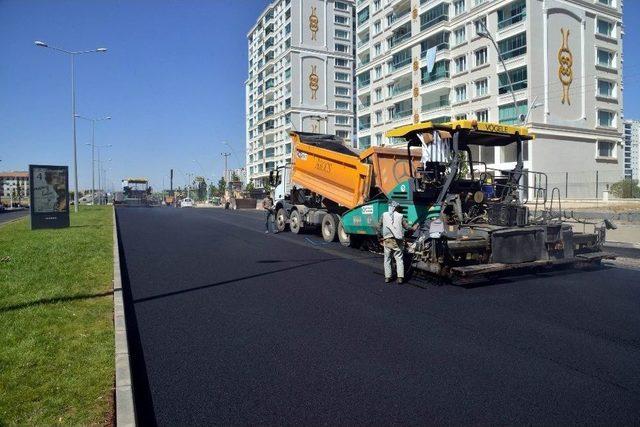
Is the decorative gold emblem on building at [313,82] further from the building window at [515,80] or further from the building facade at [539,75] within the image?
the building window at [515,80]

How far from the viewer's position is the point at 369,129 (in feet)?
190

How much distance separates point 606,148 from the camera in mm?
41781

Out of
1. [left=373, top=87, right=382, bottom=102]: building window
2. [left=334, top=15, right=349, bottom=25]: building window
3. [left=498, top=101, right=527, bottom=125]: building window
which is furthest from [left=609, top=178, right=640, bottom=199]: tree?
[left=334, top=15, right=349, bottom=25]: building window

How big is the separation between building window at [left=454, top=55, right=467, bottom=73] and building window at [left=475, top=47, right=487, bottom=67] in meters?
1.44

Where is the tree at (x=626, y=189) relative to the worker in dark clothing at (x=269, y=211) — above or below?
above

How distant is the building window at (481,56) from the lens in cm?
4016

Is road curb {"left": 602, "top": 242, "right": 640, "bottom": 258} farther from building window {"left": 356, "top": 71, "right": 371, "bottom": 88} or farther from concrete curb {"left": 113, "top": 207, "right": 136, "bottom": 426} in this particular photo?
building window {"left": 356, "top": 71, "right": 371, "bottom": 88}

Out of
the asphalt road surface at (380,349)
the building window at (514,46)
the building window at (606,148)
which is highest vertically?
the building window at (514,46)

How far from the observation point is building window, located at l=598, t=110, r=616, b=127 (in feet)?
135

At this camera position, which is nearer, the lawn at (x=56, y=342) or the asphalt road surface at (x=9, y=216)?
the lawn at (x=56, y=342)

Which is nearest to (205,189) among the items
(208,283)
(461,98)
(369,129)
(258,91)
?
(258,91)

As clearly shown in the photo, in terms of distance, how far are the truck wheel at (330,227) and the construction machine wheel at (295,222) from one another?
212 centimetres

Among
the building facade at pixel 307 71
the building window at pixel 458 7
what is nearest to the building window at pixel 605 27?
the building window at pixel 458 7

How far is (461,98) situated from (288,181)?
95.4 ft
